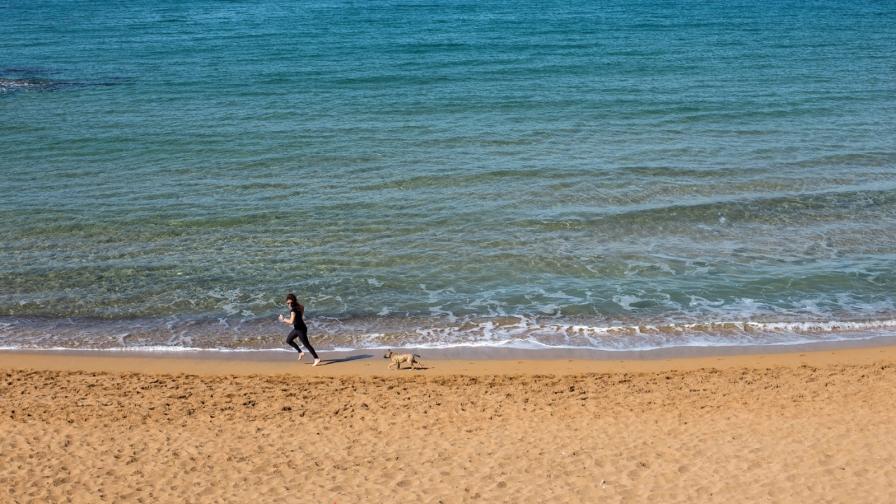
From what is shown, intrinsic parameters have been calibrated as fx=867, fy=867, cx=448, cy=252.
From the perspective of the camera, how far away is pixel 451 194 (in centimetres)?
2288

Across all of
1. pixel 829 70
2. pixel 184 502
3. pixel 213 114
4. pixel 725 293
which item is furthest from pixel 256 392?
pixel 829 70

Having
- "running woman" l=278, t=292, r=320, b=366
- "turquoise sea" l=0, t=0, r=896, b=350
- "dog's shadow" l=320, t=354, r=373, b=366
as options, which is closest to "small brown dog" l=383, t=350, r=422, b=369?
"dog's shadow" l=320, t=354, r=373, b=366

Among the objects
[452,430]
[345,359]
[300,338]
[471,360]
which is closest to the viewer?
[452,430]

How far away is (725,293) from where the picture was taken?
667 inches

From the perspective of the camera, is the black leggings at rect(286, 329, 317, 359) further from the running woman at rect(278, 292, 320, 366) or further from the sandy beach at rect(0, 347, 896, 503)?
the sandy beach at rect(0, 347, 896, 503)

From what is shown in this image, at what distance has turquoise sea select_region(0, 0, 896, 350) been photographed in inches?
641

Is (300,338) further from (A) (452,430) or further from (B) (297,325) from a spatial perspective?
(A) (452,430)

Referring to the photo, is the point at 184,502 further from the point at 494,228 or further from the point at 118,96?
the point at 118,96

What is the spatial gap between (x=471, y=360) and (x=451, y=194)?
29.5ft

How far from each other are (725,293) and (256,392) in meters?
9.25

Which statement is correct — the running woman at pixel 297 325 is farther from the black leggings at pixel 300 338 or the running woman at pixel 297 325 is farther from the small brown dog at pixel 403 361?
the small brown dog at pixel 403 361

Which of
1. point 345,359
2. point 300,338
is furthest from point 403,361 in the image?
point 300,338

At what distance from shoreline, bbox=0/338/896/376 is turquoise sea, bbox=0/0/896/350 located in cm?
41

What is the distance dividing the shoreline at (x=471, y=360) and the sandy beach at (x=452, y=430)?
0.16ft
